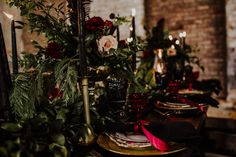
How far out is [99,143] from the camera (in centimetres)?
102

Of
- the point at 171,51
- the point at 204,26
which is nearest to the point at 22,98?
the point at 171,51

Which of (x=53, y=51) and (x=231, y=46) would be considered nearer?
(x=53, y=51)

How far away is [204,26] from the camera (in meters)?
4.14

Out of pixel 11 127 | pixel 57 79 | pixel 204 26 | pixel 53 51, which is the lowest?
pixel 11 127

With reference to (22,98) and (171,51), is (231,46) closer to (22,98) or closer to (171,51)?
(171,51)

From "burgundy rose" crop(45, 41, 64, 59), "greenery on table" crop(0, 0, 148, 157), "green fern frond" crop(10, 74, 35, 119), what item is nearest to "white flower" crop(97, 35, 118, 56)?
"greenery on table" crop(0, 0, 148, 157)

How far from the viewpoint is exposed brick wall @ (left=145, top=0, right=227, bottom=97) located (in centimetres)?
401

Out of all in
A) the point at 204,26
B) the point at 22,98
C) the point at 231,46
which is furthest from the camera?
the point at 204,26

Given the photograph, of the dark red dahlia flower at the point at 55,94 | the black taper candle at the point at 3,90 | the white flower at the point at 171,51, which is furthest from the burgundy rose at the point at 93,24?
the white flower at the point at 171,51

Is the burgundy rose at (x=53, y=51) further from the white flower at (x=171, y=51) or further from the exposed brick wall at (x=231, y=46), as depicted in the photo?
the exposed brick wall at (x=231, y=46)

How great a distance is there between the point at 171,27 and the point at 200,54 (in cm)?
63

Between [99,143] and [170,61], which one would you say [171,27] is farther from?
[99,143]

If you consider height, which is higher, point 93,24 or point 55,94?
point 93,24

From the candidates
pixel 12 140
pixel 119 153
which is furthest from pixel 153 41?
pixel 12 140
